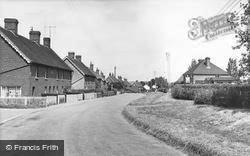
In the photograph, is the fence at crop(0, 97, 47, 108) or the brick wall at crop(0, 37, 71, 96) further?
the brick wall at crop(0, 37, 71, 96)

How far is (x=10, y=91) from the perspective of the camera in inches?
1396

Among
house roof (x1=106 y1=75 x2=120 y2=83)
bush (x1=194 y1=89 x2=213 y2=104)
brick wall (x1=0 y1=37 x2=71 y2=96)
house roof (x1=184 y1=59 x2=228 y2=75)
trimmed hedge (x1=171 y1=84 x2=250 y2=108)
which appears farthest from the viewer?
house roof (x1=106 y1=75 x2=120 y2=83)

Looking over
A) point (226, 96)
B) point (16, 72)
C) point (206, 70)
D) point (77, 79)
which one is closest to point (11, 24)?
point (16, 72)

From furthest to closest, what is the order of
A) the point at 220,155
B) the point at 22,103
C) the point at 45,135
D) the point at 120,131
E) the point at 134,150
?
the point at 22,103
the point at 120,131
the point at 45,135
the point at 134,150
the point at 220,155

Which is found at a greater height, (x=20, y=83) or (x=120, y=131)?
(x=20, y=83)

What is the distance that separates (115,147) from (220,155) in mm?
3267

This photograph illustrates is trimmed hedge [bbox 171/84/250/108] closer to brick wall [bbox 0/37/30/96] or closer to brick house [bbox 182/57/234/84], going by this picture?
brick wall [bbox 0/37/30/96]

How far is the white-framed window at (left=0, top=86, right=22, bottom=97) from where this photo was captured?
35.3m

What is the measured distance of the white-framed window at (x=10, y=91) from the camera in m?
35.3

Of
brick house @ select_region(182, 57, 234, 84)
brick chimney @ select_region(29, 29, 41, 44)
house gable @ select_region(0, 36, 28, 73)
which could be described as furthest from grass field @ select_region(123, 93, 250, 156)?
brick house @ select_region(182, 57, 234, 84)

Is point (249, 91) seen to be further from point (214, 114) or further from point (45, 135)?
point (45, 135)

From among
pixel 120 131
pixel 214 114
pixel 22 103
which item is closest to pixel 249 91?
pixel 214 114

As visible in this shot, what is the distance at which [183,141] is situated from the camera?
32.0ft

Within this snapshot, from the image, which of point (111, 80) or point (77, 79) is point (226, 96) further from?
point (111, 80)
